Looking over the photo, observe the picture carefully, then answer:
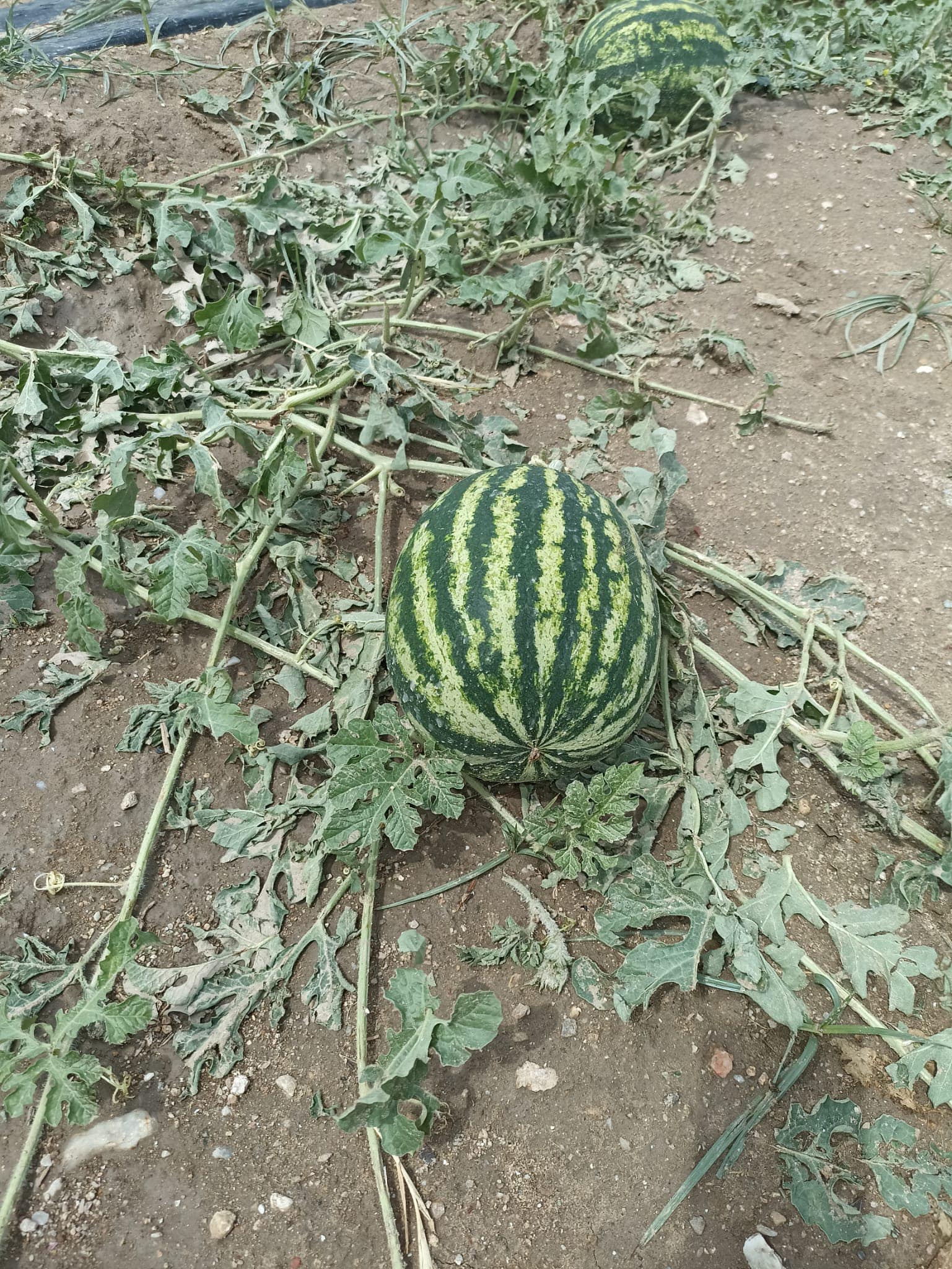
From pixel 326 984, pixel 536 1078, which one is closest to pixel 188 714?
pixel 326 984

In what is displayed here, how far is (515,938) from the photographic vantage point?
2.07 metres

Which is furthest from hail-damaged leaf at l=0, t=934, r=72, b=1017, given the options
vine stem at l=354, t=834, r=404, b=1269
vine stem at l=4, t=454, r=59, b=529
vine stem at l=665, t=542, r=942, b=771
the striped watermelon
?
vine stem at l=665, t=542, r=942, b=771

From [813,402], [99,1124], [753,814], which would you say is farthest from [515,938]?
[813,402]

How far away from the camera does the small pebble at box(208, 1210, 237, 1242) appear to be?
67.2 inches

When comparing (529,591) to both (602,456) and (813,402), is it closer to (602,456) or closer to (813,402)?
(602,456)

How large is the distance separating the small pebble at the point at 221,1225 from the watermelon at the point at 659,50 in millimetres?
5252

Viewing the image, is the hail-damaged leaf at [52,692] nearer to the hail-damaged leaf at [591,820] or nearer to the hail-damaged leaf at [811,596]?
the hail-damaged leaf at [591,820]

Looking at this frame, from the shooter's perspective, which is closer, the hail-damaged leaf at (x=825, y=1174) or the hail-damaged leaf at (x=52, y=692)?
the hail-damaged leaf at (x=825, y=1174)

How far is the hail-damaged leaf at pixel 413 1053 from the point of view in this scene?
1.58 metres

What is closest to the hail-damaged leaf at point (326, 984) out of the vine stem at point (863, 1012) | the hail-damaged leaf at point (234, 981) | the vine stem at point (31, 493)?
the hail-damaged leaf at point (234, 981)

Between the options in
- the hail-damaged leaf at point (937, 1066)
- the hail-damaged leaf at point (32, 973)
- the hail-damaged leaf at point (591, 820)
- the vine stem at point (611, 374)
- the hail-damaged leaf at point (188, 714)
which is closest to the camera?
the hail-damaged leaf at point (937, 1066)

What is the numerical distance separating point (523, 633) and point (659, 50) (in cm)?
422

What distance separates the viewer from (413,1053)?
1641mm

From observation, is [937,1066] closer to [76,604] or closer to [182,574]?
[182,574]
